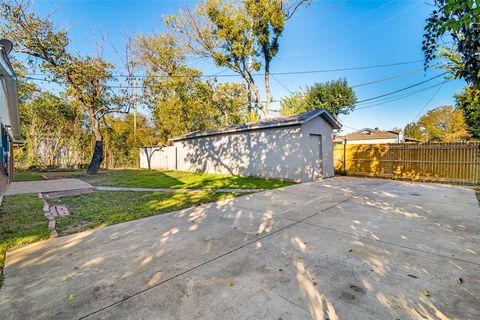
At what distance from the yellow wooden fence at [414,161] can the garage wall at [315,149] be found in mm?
1507

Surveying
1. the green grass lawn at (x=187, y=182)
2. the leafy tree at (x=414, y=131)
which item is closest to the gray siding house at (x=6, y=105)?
the green grass lawn at (x=187, y=182)

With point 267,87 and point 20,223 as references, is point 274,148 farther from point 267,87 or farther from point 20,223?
point 267,87

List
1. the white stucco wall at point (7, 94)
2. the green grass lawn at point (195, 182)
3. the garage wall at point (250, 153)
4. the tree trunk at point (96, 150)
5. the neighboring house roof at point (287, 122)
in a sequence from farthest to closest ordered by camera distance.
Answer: the tree trunk at point (96, 150)
the garage wall at point (250, 153)
the neighboring house roof at point (287, 122)
the green grass lawn at point (195, 182)
the white stucco wall at point (7, 94)

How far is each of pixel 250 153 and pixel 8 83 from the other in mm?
9206

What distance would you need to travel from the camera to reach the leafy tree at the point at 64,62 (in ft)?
33.8

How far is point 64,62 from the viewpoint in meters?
11.4

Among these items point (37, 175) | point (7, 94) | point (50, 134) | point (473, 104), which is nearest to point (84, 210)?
point (7, 94)

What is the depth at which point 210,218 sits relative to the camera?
4.50m

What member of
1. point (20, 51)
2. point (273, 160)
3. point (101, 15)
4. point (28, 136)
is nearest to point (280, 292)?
point (273, 160)

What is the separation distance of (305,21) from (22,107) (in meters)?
22.1

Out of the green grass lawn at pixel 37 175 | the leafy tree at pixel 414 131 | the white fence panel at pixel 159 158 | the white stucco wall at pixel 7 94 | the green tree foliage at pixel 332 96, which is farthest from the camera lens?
the leafy tree at pixel 414 131

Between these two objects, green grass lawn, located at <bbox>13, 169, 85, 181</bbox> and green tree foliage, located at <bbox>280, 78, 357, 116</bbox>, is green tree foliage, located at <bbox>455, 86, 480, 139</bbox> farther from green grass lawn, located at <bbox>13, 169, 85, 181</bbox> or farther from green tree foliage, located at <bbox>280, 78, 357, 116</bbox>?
green grass lawn, located at <bbox>13, 169, 85, 181</bbox>

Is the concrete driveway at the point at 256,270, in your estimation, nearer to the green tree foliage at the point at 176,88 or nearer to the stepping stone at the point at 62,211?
the stepping stone at the point at 62,211

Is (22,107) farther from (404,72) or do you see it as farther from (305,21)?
(404,72)
